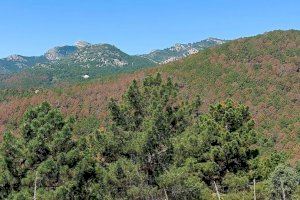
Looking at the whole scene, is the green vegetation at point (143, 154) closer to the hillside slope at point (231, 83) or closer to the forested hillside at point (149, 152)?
the forested hillside at point (149, 152)

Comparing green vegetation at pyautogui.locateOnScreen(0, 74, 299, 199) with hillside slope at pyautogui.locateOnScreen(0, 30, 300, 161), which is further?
hillside slope at pyautogui.locateOnScreen(0, 30, 300, 161)

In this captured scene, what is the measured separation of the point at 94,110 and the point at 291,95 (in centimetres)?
6412

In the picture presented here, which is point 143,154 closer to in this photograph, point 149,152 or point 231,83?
point 149,152

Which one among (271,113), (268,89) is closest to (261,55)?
(268,89)

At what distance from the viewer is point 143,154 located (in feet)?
84.8

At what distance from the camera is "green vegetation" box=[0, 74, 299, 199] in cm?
2259

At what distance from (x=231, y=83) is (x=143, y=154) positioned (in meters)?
139

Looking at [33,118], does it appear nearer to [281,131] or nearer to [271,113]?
[281,131]

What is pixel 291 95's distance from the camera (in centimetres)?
14400

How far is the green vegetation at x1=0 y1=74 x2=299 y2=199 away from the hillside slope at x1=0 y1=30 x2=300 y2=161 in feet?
335

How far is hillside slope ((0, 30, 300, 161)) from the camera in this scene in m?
145

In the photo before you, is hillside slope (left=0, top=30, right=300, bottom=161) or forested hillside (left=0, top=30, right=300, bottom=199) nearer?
forested hillside (left=0, top=30, right=300, bottom=199)

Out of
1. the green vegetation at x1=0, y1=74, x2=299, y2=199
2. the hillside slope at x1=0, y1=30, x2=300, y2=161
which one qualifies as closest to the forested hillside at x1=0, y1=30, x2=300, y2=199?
the green vegetation at x1=0, y1=74, x2=299, y2=199

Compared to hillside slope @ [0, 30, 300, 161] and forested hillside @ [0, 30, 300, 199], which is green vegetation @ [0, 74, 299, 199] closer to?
forested hillside @ [0, 30, 300, 199]
